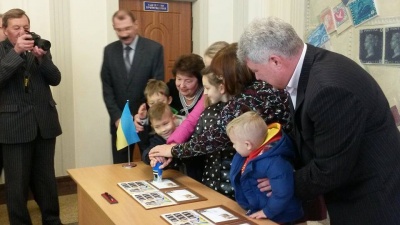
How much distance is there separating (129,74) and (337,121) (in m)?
2.20

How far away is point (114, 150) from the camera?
3.46 m

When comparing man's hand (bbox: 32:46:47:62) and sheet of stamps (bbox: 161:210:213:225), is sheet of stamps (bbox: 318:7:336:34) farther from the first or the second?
sheet of stamps (bbox: 161:210:213:225)

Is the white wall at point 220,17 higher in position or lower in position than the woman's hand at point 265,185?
higher

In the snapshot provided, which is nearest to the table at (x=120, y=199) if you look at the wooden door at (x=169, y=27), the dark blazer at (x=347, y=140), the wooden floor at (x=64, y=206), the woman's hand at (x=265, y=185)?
the woman's hand at (x=265, y=185)

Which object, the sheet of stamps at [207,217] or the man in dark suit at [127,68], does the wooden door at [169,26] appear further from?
the sheet of stamps at [207,217]

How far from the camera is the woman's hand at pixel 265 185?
5.29ft

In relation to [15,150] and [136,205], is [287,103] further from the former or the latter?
[15,150]

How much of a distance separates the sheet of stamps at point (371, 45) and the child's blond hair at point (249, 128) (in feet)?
5.82

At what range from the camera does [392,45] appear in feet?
9.64

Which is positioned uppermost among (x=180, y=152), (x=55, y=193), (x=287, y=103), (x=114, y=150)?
(x=287, y=103)

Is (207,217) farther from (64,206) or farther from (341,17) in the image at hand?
(64,206)

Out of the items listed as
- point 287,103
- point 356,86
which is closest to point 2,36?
point 287,103

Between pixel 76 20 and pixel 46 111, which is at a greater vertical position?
pixel 76 20

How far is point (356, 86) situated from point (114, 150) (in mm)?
2425
